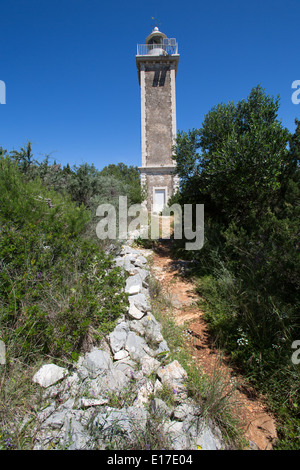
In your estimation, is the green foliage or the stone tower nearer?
the green foliage

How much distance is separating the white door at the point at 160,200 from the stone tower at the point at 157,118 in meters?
0.26

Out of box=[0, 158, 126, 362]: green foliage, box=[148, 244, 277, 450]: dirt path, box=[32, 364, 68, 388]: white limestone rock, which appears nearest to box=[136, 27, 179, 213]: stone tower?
box=[148, 244, 277, 450]: dirt path

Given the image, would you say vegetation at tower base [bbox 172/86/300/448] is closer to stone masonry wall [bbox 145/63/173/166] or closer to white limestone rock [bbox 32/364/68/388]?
white limestone rock [bbox 32/364/68/388]

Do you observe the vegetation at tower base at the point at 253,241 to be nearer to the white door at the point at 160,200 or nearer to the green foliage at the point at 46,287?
the green foliage at the point at 46,287

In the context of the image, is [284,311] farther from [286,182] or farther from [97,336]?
[286,182]

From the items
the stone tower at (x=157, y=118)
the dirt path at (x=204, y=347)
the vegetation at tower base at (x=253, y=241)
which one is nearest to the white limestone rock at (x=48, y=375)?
the dirt path at (x=204, y=347)

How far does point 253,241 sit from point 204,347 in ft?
7.45

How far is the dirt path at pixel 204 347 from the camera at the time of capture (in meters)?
2.09

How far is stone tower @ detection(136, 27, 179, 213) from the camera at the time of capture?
1470 centimetres

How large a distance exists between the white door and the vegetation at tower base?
761 centimetres

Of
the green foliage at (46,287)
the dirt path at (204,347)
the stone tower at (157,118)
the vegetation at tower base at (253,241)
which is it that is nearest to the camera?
the dirt path at (204,347)

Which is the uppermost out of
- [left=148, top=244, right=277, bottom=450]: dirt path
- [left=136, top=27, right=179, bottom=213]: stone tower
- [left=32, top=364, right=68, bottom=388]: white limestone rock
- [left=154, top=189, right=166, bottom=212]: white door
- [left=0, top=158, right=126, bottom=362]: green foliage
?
[left=136, top=27, right=179, bottom=213]: stone tower

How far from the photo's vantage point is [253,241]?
4379mm

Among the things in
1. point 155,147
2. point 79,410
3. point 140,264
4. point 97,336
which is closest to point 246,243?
point 140,264
